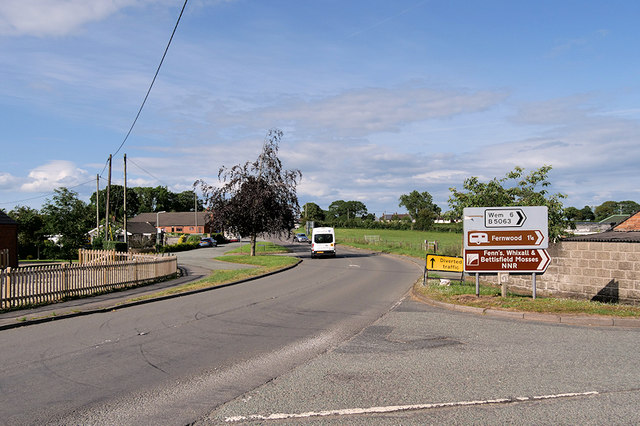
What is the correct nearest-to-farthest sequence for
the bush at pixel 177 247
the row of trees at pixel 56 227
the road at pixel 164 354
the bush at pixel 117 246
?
1. the road at pixel 164 354
2. the bush at pixel 117 246
3. the row of trees at pixel 56 227
4. the bush at pixel 177 247

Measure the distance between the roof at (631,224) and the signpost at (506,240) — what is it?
11877mm

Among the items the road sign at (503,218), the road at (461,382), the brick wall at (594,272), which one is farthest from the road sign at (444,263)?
the road at (461,382)

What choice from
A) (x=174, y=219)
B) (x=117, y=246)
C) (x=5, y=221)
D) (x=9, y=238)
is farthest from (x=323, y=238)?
(x=174, y=219)

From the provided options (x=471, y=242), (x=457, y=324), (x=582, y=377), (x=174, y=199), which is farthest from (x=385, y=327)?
(x=174, y=199)

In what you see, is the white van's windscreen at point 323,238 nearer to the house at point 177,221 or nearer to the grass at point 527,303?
the grass at point 527,303

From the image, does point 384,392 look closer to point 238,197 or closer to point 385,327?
point 385,327

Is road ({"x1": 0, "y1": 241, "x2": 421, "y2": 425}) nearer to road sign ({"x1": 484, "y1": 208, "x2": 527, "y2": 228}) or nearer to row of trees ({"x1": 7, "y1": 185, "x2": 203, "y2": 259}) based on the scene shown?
road sign ({"x1": 484, "y1": 208, "x2": 527, "y2": 228})

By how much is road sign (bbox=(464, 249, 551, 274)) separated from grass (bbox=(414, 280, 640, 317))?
30.8 inches

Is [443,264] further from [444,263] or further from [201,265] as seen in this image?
[201,265]

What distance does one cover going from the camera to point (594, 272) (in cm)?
1512

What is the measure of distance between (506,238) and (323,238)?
23.5 m

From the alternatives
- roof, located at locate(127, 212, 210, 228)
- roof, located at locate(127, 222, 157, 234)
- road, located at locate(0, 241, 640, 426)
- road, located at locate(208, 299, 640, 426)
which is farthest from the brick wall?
roof, located at locate(127, 212, 210, 228)

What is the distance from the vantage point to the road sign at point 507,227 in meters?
13.5

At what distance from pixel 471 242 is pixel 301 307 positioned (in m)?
5.27
